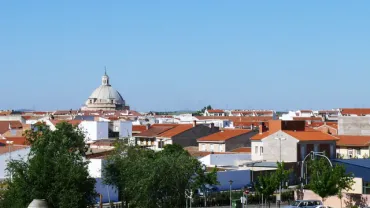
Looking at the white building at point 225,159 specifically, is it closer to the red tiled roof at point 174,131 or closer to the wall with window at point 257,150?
the wall with window at point 257,150

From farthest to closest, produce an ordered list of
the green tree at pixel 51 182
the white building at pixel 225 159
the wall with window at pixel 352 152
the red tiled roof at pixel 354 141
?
the red tiled roof at pixel 354 141 → the wall with window at pixel 352 152 → the white building at pixel 225 159 → the green tree at pixel 51 182

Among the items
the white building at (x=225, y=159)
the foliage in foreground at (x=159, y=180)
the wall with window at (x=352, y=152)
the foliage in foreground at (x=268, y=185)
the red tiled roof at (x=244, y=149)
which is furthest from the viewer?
the wall with window at (x=352, y=152)

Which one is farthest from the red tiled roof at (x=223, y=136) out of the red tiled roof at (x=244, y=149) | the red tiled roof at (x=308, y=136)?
the red tiled roof at (x=308, y=136)

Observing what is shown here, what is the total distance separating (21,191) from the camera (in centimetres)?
4141

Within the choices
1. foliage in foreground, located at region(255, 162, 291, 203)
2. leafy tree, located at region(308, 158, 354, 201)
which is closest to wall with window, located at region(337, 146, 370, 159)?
foliage in foreground, located at region(255, 162, 291, 203)

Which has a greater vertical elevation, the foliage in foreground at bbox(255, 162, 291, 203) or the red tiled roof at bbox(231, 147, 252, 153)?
the red tiled roof at bbox(231, 147, 252, 153)

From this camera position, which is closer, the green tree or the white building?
the green tree

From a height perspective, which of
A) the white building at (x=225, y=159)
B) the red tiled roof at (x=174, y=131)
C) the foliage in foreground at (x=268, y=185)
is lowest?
the foliage in foreground at (x=268, y=185)

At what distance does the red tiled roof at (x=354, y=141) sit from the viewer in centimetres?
7700

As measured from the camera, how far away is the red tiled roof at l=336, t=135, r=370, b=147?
253 feet

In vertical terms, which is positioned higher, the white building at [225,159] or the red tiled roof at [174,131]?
the red tiled roof at [174,131]

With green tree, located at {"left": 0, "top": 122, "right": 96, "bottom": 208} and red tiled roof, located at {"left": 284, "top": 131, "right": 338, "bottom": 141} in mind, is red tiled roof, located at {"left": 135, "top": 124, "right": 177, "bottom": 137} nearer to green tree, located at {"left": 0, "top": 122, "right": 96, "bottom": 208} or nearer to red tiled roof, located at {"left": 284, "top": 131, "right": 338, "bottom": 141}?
red tiled roof, located at {"left": 284, "top": 131, "right": 338, "bottom": 141}

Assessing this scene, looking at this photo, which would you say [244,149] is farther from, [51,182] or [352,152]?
[51,182]

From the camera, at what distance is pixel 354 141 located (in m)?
78.2
